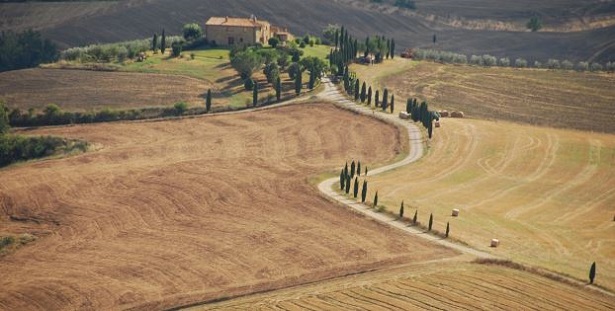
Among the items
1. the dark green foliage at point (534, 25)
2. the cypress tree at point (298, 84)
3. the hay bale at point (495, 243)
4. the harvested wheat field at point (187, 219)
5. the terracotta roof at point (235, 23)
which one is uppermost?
the dark green foliage at point (534, 25)

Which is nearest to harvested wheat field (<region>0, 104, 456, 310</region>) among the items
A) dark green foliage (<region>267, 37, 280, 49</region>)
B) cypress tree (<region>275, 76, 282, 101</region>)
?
cypress tree (<region>275, 76, 282, 101</region>)

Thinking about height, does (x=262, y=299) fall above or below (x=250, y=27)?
below

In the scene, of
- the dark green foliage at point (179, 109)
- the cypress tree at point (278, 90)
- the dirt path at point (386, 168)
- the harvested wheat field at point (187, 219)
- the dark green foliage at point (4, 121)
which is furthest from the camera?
the cypress tree at point (278, 90)

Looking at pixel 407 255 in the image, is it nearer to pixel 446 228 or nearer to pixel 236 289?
pixel 446 228

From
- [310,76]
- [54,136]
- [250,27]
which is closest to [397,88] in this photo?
[310,76]

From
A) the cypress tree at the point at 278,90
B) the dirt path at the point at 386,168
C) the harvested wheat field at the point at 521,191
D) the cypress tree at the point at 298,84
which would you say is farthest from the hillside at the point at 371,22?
the harvested wheat field at the point at 521,191

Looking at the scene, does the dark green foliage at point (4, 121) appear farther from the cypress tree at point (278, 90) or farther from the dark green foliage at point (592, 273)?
the dark green foliage at point (592, 273)
